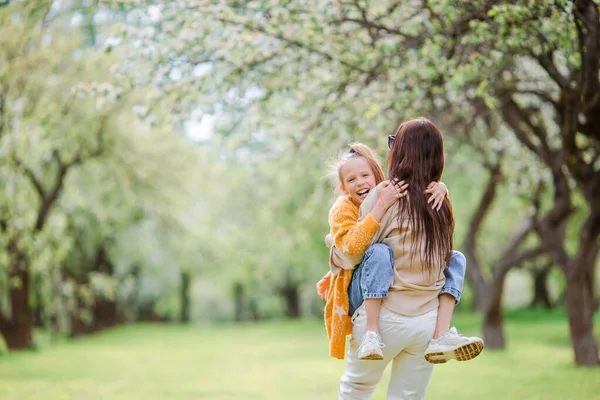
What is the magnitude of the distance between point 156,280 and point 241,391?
2154 cm

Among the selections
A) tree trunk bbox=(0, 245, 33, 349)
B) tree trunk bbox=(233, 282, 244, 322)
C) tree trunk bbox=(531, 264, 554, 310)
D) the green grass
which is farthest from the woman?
tree trunk bbox=(233, 282, 244, 322)

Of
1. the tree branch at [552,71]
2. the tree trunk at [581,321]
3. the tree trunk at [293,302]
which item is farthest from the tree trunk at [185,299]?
the tree branch at [552,71]

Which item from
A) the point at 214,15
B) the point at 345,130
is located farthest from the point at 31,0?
the point at 345,130

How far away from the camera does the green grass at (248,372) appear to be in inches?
388

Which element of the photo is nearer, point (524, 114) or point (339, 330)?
point (339, 330)

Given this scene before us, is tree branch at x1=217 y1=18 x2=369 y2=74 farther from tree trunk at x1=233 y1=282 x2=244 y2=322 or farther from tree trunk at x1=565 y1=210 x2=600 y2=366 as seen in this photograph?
tree trunk at x1=233 y1=282 x2=244 y2=322

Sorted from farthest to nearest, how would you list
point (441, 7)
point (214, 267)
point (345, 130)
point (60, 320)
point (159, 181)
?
point (214, 267), point (60, 320), point (159, 181), point (345, 130), point (441, 7)

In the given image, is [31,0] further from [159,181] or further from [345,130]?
[159,181]

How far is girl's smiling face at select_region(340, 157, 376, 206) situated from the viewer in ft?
12.3

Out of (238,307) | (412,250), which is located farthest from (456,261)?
(238,307)

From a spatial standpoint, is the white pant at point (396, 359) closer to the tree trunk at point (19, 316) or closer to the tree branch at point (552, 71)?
the tree branch at point (552, 71)

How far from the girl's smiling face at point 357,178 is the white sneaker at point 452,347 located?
0.79 meters

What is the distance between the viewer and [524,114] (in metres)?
9.16

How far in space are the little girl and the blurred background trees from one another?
1.64m
